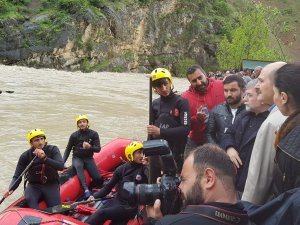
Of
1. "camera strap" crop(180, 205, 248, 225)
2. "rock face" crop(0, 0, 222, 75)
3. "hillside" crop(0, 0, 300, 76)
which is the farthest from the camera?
"hillside" crop(0, 0, 300, 76)

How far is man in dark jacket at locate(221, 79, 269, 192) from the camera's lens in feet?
9.82

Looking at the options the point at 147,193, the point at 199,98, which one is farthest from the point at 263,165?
the point at 199,98

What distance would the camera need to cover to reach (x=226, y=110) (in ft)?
12.1

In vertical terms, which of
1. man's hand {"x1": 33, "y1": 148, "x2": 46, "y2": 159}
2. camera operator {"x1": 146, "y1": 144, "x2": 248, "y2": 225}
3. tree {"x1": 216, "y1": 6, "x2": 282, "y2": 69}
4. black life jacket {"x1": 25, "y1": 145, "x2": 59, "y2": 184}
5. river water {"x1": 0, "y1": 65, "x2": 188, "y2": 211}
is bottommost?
river water {"x1": 0, "y1": 65, "x2": 188, "y2": 211}

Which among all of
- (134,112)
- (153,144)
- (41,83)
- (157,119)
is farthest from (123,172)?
(41,83)

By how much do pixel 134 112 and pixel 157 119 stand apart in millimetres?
14561

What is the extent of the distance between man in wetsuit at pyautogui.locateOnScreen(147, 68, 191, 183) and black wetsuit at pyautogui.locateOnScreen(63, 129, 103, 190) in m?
2.59

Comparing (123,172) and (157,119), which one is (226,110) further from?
(123,172)

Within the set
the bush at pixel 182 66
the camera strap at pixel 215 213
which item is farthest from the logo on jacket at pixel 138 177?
the bush at pixel 182 66

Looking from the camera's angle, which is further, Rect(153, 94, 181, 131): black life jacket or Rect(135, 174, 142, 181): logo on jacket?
Rect(135, 174, 142, 181): logo on jacket

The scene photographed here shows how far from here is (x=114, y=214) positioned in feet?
14.6

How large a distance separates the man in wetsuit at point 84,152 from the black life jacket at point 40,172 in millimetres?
953

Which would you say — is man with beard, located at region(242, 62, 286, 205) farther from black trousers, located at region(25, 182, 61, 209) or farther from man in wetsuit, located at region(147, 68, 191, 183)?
black trousers, located at region(25, 182, 61, 209)

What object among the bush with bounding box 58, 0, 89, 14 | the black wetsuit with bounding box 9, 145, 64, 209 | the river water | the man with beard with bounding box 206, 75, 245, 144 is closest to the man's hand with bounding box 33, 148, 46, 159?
the black wetsuit with bounding box 9, 145, 64, 209
